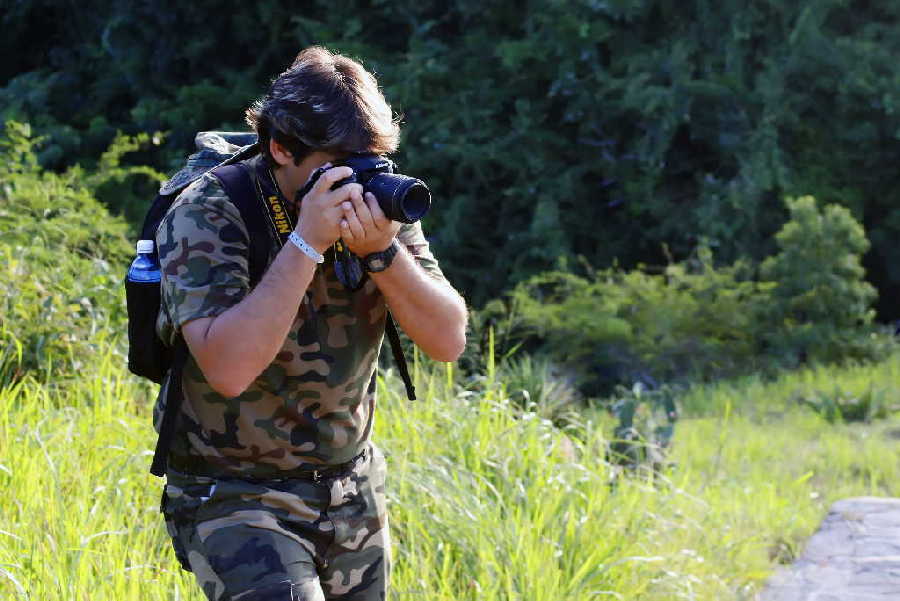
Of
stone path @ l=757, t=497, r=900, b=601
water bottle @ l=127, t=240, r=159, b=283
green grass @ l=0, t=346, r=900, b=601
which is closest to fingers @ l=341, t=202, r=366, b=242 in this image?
water bottle @ l=127, t=240, r=159, b=283

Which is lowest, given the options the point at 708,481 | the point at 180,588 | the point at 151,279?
the point at 708,481

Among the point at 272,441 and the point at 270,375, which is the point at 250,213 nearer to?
the point at 270,375

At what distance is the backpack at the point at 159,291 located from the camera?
7.16ft

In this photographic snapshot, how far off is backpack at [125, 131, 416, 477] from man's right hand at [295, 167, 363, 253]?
0.16m

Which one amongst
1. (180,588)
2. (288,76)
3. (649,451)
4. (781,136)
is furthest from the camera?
(781,136)

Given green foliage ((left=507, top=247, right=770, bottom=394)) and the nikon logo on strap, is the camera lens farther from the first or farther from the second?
green foliage ((left=507, top=247, right=770, bottom=394))

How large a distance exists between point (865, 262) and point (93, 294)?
8.00 m

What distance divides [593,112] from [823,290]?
3.52 metres

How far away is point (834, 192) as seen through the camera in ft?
34.3

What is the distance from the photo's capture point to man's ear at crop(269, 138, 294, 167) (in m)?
2.22

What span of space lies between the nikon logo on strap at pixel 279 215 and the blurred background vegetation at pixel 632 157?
616 centimetres

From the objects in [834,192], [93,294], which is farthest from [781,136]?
[93,294]

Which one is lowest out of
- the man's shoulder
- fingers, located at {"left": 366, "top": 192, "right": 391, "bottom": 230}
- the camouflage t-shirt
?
the camouflage t-shirt

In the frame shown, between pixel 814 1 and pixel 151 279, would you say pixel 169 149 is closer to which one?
pixel 814 1
